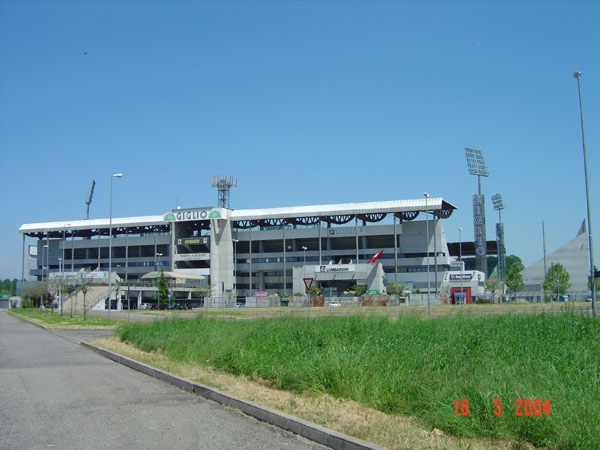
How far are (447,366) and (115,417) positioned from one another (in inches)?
221

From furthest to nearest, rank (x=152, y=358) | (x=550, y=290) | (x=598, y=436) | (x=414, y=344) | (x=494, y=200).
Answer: (x=494, y=200) < (x=550, y=290) < (x=152, y=358) < (x=414, y=344) < (x=598, y=436)

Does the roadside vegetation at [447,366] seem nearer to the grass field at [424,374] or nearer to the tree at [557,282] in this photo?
the grass field at [424,374]

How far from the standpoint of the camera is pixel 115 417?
31.8ft

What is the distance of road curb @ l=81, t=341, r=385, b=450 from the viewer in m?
7.54

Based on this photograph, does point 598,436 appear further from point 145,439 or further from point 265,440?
point 145,439

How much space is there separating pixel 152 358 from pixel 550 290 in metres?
67.7

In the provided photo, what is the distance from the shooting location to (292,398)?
10453 millimetres

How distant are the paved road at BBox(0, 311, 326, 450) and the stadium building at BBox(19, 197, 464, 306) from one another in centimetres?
7472

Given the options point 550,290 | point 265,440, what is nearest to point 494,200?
point 550,290

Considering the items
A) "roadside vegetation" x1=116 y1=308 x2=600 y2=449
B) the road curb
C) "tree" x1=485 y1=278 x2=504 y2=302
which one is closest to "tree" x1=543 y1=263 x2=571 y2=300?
"tree" x1=485 y1=278 x2=504 y2=302

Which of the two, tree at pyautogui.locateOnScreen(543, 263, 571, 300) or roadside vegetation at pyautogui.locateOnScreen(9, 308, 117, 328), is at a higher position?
tree at pyautogui.locateOnScreen(543, 263, 571, 300)
